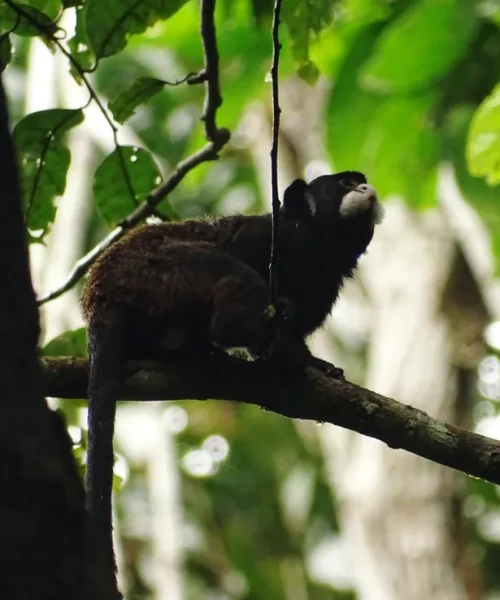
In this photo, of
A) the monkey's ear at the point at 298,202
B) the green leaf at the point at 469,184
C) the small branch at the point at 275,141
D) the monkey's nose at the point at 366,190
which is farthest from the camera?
the green leaf at the point at 469,184

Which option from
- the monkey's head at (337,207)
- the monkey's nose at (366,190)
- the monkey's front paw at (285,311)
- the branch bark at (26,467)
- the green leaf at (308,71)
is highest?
the green leaf at (308,71)

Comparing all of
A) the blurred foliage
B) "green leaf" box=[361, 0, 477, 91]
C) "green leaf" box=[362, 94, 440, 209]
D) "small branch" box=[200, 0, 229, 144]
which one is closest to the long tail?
the blurred foliage

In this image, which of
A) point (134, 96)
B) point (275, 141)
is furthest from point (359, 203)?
point (275, 141)

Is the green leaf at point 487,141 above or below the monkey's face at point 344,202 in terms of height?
below

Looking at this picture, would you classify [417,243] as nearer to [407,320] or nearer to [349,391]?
[407,320]

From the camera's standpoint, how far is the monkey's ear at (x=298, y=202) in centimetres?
338

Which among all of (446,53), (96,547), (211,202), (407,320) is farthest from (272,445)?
(96,547)

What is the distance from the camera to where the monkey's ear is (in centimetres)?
338

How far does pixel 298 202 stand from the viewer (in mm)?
3414

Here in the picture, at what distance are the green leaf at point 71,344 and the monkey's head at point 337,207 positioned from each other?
92cm

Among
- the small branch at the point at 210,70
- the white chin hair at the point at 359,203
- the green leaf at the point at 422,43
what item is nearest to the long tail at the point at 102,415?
the small branch at the point at 210,70

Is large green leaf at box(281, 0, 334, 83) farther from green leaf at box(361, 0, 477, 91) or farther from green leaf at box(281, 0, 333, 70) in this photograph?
green leaf at box(361, 0, 477, 91)

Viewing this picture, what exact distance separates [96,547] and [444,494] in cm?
493

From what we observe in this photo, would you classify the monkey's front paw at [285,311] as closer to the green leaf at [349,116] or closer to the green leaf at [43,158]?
the green leaf at [43,158]
